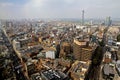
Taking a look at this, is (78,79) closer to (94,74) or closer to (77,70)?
(77,70)

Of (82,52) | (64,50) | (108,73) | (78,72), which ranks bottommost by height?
(108,73)

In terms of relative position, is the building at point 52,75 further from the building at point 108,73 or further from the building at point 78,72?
the building at point 108,73

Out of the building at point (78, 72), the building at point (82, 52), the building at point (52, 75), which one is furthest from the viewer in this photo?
the building at point (82, 52)

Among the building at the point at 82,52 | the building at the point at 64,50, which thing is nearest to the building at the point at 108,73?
the building at the point at 82,52

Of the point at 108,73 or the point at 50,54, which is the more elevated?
the point at 50,54

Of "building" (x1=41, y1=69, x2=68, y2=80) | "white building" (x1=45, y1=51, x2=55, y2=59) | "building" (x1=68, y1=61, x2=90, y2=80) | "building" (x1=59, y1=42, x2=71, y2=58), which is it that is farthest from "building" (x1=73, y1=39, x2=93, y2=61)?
"building" (x1=41, y1=69, x2=68, y2=80)

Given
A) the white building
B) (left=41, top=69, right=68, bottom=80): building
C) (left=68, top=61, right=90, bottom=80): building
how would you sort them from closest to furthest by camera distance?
1. (left=41, top=69, right=68, bottom=80): building
2. (left=68, top=61, right=90, bottom=80): building
3. the white building

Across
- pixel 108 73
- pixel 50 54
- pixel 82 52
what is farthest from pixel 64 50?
pixel 108 73

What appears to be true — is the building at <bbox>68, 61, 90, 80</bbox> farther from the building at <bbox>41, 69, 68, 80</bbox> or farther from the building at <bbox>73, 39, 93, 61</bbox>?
the building at <bbox>73, 39, 93, 61</bbox>

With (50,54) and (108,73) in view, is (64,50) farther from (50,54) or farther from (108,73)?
(108,73)

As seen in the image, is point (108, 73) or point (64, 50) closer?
point (108, 73)

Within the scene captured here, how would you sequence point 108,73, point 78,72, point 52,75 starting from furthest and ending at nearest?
point 108,73 < point 78,72 < point 52,75
